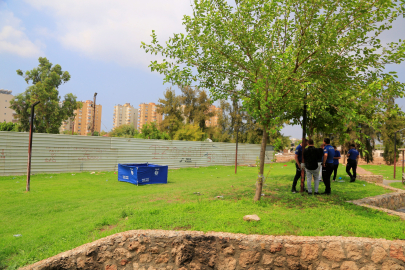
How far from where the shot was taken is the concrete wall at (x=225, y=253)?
4434 mm

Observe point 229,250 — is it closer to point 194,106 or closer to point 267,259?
point 267,259

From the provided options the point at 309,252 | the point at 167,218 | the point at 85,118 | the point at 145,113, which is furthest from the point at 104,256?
the point at 145,113

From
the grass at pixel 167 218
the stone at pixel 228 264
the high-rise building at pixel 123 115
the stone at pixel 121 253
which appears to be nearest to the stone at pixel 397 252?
the grass at pixel 167 218

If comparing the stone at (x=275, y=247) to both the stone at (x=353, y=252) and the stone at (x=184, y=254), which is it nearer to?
the stone at (x=353, y=252)

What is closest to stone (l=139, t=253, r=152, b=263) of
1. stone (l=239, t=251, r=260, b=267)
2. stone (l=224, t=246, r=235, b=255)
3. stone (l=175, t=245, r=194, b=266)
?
stone (l=175, t=245, r=194, b=266)

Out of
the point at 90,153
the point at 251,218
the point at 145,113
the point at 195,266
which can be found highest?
the point at 145,113

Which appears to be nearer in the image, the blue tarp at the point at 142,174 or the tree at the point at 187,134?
the blue tarp at the point at 142,174

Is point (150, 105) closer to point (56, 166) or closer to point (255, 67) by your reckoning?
point (56, 166)

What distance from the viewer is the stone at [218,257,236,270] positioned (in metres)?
4.62

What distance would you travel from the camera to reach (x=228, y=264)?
4.64 metres

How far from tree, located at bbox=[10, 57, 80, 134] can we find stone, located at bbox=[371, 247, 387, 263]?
4429 centimetres

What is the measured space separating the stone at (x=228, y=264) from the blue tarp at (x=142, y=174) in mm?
7927

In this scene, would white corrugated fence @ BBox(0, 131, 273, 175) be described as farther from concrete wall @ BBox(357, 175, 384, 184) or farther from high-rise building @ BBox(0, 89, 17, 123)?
high-rise building @ BBox(0, 89, 17, 123)

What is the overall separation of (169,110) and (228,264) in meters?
39.1
